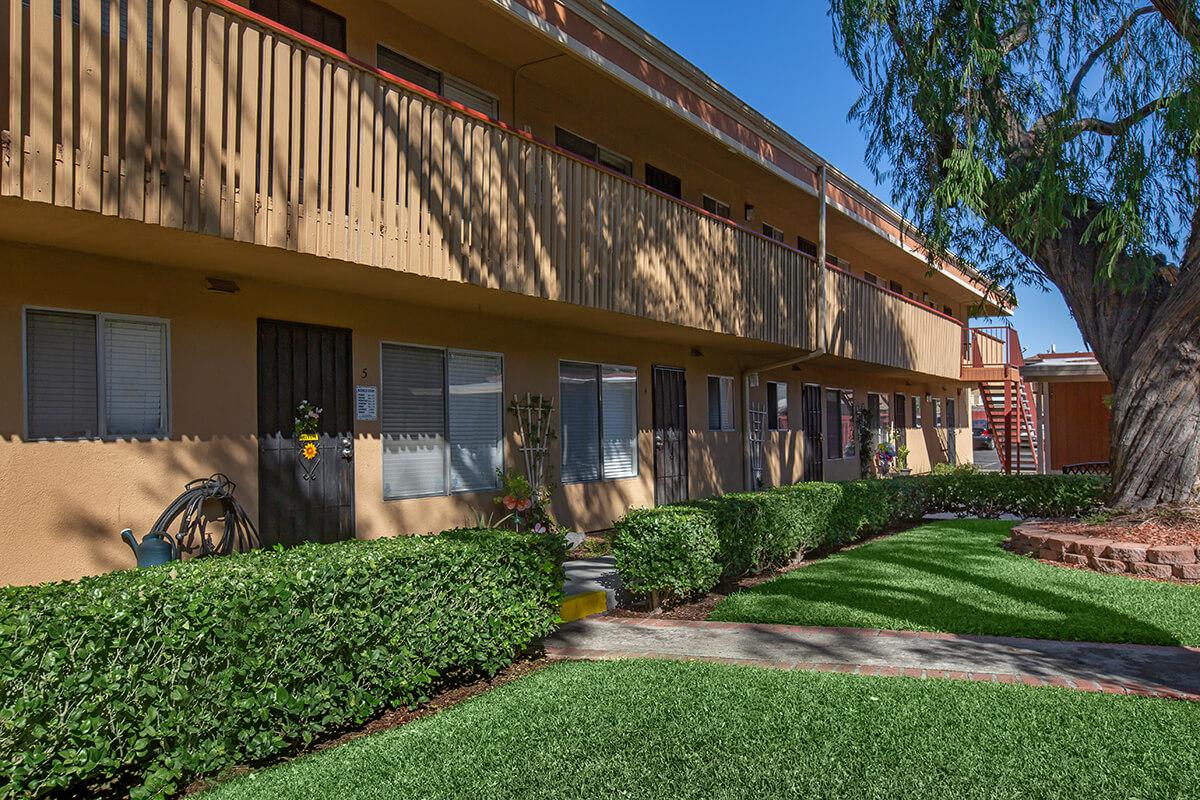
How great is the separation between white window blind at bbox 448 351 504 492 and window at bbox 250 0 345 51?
3407 millimetres

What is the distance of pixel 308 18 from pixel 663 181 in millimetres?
6528

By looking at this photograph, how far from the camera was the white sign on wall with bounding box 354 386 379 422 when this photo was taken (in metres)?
8.73

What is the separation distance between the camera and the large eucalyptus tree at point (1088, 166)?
35.6 feet

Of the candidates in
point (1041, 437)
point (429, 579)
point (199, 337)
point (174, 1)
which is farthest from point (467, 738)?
point (1041, 437)

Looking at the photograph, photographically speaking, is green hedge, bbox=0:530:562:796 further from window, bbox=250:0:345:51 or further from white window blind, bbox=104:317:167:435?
window, bbox=250:0:345:51

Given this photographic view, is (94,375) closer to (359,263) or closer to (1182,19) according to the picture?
(359,263)

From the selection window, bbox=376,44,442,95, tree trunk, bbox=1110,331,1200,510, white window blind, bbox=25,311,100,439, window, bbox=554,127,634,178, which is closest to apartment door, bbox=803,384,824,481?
tree trunk, bbox=1110,331,1200,510

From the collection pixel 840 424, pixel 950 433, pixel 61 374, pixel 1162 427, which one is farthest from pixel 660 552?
pixel 950 433

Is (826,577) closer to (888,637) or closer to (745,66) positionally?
(888,637)

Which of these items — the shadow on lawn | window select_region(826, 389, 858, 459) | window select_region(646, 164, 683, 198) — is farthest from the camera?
window select_region(826, 389, 858, 459)

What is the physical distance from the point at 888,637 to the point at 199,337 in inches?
240

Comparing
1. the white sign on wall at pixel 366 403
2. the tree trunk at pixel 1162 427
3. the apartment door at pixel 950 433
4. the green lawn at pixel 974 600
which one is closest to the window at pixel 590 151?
the white sign on wall at pixel 366 403

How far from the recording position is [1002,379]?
80.6 feet

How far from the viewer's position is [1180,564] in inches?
378
